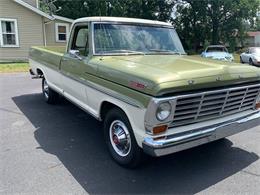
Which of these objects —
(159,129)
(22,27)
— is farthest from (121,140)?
(22,27)

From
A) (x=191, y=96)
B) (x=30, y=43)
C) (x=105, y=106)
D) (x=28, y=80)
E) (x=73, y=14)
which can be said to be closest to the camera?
(x=191, y=96)

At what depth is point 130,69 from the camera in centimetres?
384

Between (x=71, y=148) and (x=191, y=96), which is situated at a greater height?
(x=191, y=96)

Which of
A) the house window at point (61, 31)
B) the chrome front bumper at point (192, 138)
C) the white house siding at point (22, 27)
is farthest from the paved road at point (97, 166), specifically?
the house window at point (61, 31)

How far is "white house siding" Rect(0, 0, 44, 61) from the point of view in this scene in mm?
18969

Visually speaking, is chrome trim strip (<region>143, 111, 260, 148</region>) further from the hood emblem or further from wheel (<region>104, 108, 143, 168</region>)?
the hood emblem

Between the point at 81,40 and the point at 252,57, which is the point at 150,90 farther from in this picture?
the point at 252,57

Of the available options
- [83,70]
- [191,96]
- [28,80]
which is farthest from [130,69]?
[28,80]

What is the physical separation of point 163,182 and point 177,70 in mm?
1423

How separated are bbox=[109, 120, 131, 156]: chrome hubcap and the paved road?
22 cm

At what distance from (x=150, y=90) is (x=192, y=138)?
827 millimetres

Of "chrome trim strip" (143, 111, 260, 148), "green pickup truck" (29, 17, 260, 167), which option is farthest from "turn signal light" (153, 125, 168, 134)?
"chrome trim strip" (143, 111, 260, 148)

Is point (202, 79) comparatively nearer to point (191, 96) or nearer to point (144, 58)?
point (191, 96)

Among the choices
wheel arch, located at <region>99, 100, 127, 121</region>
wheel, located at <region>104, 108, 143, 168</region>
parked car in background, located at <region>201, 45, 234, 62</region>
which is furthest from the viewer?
parked car in background, located at <region>201, 45, 234, 62</region>
